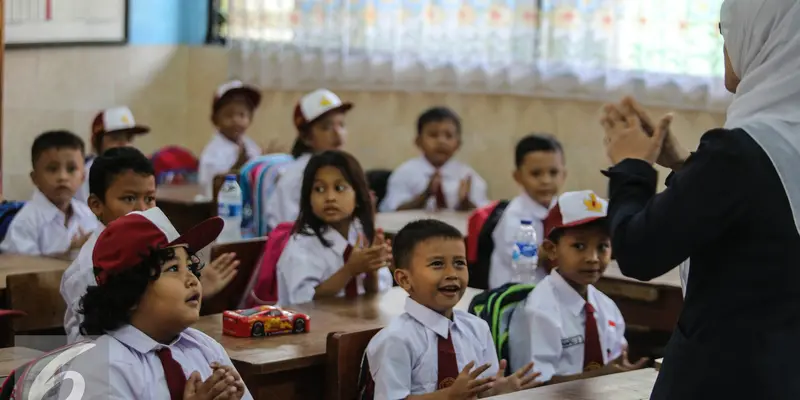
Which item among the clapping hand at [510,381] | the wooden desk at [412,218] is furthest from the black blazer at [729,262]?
the wooden desk at [412,218]

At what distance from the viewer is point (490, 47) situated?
22.8ft

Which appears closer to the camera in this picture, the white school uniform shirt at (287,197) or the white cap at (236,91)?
the white school uniform shirt at (287,197)

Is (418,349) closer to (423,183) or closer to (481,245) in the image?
(481,245)

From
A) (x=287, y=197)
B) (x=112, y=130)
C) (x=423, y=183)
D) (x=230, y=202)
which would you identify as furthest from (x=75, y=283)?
(x=423, y=183)

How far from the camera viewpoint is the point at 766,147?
1.99 m

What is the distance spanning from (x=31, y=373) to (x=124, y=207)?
1467mm

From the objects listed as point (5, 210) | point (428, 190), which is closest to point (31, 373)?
point (5, 210)

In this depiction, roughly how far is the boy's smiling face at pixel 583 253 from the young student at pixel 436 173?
2.93m

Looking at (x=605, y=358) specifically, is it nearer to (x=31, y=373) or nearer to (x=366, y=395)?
(x=366, y=395)

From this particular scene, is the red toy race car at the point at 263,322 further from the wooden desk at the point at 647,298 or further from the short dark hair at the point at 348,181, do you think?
the wooden desk at the point at 647,298

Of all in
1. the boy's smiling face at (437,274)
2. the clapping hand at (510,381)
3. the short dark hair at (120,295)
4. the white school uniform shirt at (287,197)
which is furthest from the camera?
the white school uniform shirt at (287,197)

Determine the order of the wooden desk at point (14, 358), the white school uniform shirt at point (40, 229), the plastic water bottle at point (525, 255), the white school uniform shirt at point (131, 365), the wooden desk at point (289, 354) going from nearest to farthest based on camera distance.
Answer: the white school uniform shirt at point (131, 365), the wooden desk at point (14, 358), the wooden desk at point (289, 354), the plastic water bottle at point (525, 255), the white school uniform shirt at point (40, 229)

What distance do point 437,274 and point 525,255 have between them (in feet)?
4.29

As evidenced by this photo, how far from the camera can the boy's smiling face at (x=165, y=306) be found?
2367 mm
